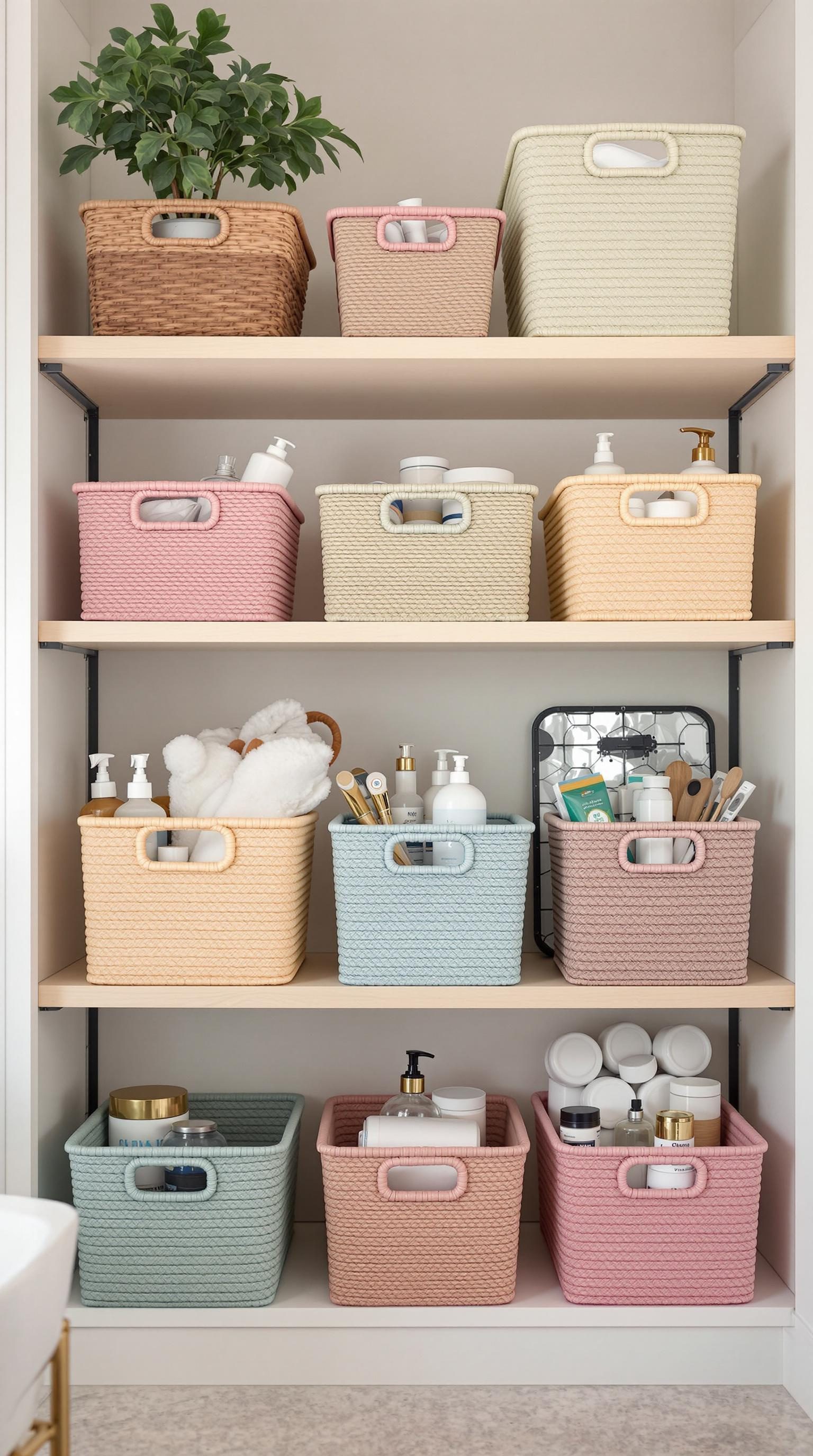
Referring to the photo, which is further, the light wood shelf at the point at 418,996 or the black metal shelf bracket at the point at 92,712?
the black metal shelf bracket at the point at 92,712

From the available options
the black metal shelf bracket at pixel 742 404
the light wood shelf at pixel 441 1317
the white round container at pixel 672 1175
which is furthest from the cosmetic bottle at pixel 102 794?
the black metal shelf bracket at pixel 742 404

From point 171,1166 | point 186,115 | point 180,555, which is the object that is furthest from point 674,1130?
point 186,115

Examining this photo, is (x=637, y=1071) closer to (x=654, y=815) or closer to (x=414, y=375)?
(x=654, y=815)

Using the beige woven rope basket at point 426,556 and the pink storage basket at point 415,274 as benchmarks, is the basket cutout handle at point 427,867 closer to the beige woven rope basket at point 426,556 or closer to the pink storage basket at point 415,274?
the beige woven rope basket at point 426,556

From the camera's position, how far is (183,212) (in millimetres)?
1430

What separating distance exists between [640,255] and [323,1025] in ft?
3.98

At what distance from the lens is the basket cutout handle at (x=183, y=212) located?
1.43 metres

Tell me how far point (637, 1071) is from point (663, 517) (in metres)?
0.77

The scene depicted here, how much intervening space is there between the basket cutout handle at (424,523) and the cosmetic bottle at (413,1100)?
70 centimetres

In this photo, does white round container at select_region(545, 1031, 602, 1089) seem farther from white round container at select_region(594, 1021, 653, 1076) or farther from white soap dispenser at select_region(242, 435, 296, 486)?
white soap dispenser at select_region(242, 435, 296, 486)

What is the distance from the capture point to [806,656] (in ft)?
4.69

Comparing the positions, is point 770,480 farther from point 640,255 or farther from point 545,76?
point 545,76

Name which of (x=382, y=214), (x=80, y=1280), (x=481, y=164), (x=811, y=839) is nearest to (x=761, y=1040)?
(x=811, y=839)

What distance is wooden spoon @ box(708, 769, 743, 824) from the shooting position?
1.47m
